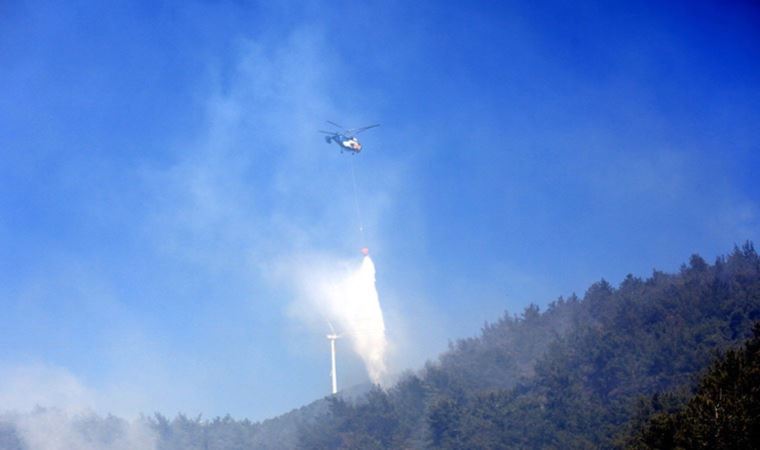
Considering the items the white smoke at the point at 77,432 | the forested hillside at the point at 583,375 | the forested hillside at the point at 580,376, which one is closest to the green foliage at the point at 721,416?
the forested hillside at the point at 583,375

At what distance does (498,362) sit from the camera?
102062mm

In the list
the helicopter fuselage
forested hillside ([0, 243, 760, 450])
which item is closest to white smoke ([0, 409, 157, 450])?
forested hillside ([0, 243, 760, 450])

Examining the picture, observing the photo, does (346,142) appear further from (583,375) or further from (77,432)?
(77,432)

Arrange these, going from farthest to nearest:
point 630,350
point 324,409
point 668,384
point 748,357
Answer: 1. point 324,409
2. point 630,350
3. point 668,384
4. point 748,357

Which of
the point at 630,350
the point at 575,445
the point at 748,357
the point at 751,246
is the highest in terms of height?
the point at 751,246

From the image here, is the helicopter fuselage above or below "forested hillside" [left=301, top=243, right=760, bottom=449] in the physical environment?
above

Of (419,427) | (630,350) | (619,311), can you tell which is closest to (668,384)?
(630,350)

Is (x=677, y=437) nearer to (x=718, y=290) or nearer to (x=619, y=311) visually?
(x=718, y=290)

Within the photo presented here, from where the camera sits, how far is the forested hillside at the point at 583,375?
63.3 m

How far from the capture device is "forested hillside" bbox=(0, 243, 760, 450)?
63344 mm

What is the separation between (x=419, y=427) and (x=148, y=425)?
69668mm

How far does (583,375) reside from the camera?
3110 inches

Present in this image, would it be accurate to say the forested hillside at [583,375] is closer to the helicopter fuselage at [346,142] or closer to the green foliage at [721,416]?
the green foliage at [721,416]

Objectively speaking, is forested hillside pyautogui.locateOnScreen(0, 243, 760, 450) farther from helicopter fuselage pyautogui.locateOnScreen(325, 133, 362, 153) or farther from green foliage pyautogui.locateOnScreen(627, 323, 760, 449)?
helicopter fuselage pyautogui.locateOnScreen(325, 133, 362, 153)
